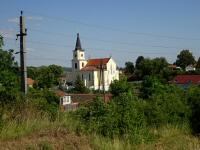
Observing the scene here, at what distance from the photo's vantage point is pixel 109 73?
470 feet

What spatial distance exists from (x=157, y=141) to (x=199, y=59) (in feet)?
423

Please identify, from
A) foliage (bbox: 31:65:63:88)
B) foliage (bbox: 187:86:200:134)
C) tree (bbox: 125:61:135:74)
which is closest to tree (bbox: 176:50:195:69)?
tree (bbox: 125:61:135:74)

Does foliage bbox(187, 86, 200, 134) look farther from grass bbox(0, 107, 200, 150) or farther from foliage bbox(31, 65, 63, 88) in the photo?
foliage bbox(31, 65, 63, 88)

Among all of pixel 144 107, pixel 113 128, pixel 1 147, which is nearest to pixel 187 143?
pixel 113 128

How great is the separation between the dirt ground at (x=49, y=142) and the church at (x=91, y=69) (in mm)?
127600

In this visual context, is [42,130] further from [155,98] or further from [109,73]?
[109,73]

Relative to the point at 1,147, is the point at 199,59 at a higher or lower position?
higher

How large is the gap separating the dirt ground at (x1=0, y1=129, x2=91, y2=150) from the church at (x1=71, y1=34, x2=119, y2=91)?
419 ft

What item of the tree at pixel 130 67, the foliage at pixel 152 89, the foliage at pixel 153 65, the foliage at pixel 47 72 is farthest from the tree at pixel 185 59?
the foliage at pixel 152 89

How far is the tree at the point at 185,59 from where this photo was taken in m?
138

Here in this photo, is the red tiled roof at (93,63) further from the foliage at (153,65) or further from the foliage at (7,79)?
the foliage at (7,79)

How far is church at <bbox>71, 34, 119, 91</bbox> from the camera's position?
458ft

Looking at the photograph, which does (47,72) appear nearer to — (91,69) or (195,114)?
(91,69)

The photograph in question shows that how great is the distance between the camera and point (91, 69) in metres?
140
